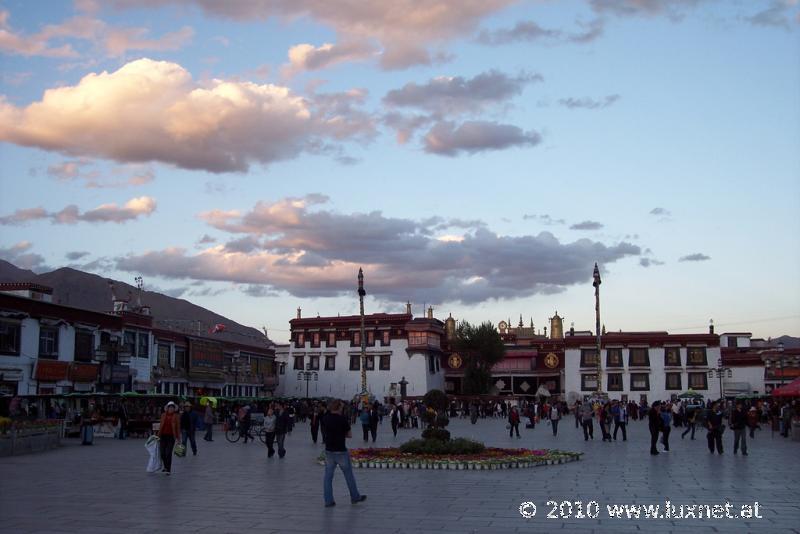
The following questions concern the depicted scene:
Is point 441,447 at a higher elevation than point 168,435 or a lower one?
lower

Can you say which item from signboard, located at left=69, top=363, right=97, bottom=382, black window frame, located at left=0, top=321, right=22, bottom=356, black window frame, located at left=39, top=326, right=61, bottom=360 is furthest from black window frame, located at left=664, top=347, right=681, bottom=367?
black window frame, located at left=0, top=321, right=22, bottom=356

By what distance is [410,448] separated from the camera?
23.5 meters

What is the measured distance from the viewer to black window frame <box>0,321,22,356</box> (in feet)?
142

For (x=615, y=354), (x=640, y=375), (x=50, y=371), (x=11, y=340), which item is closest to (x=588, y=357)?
(x=615, y=354)

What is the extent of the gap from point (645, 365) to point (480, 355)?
16628mm

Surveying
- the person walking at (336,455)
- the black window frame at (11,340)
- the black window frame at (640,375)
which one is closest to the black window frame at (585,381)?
the black window frame at (640,375)

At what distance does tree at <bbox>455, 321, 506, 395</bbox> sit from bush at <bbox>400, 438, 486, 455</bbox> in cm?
6522

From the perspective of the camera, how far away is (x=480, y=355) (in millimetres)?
88875

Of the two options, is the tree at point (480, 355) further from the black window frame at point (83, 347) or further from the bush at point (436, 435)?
the bush at point (436, 435)

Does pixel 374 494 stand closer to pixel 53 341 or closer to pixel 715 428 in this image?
pixel 715 428

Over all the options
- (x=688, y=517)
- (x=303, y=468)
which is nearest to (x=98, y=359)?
(x=303, y=468)

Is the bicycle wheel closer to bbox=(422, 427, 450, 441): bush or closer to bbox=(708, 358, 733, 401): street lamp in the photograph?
bbox=(422, 427, 450, 441): bush

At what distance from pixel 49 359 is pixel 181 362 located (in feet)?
67.1

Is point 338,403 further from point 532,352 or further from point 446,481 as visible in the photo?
point 532,352
